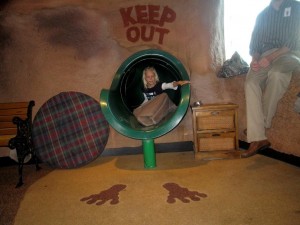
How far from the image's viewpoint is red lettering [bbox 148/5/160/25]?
3.17 m

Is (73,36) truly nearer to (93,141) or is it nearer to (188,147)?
(93,141)

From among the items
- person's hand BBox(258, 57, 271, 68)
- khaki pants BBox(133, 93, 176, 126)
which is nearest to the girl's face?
khaki pants BBox(133, 93, 176, 126)

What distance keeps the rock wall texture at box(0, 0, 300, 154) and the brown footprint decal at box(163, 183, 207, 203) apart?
124 cm

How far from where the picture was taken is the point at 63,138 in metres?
3.05

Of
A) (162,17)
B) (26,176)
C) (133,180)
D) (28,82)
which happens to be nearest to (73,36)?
(28,82)

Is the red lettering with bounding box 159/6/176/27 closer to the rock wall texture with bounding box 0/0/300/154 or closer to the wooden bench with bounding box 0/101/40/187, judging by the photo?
the rock wall texture with bounding box 0/0/300/154

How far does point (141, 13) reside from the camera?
125 inches

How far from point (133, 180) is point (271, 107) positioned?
152 centimetres

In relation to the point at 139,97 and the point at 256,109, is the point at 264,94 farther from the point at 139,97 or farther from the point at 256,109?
the point at 139,97

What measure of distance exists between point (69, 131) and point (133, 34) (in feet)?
4.94

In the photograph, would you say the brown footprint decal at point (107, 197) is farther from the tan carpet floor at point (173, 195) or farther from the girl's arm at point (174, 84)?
the girl's arm at point (174, 84)

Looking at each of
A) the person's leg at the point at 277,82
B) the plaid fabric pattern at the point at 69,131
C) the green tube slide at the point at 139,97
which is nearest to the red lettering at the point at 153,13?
the green tube slide at the point at 139,97

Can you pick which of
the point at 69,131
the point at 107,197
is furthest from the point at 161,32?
the point at 107,197

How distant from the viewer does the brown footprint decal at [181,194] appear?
6.05 feet
